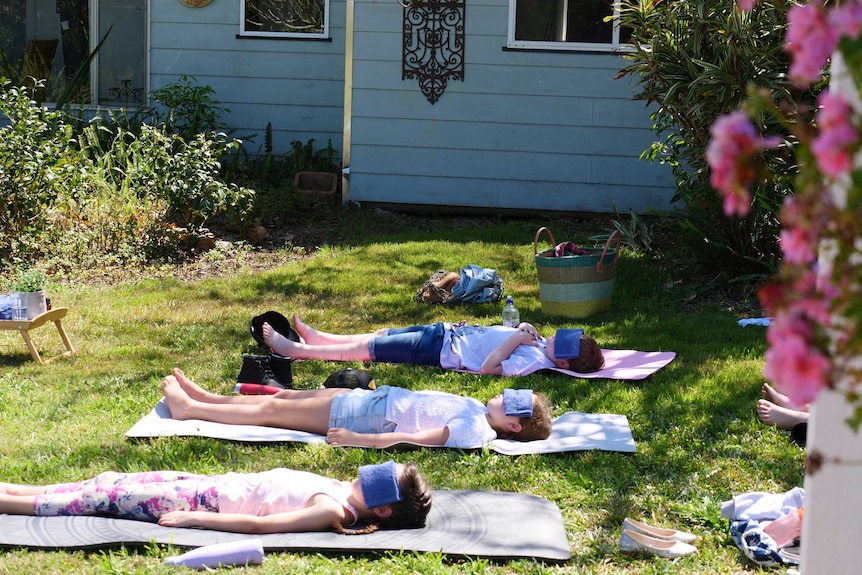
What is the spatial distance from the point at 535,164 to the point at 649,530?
6792 millimetres

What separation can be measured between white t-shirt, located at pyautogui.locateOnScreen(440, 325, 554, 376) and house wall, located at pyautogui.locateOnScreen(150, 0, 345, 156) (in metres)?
5.71

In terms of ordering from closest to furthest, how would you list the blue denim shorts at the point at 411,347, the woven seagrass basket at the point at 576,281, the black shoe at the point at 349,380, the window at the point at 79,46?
the black shoe at the point at 349,380, the blue denim shorts at the point at 411,347, the woven seagrass basket at the point at 576,281, the window at the point at 79,46

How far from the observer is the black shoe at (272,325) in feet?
19.3

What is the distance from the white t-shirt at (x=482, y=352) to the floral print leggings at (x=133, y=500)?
2.17m

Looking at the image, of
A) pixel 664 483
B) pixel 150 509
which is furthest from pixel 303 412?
pixel 664 483

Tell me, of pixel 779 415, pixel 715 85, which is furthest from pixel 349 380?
pixel 715 85

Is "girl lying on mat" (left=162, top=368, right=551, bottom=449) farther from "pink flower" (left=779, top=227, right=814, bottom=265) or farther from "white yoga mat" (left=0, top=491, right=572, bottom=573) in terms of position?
"pink flower" (left=779, top=227, right=814, bottom=265)

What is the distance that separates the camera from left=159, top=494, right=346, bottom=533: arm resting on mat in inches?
137

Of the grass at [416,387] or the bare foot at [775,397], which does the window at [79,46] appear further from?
the bare foot at [775,397]

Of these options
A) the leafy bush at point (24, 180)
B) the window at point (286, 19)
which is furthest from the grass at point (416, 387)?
the window at point (286, 19)

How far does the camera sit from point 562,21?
976cm

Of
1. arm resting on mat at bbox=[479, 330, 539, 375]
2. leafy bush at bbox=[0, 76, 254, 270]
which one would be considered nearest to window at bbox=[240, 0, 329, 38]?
leafy bush at bbox=[0, 76, 254, 270]

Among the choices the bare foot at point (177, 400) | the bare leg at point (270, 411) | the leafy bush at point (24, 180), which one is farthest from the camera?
the leafy bush at point (24, 180)

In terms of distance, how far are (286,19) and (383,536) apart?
339 inches
